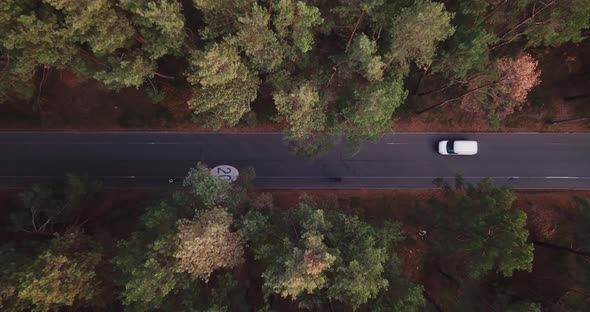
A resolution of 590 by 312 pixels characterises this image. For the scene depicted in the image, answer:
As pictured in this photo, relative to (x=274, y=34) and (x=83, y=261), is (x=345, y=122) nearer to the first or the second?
(x=274, y=34)

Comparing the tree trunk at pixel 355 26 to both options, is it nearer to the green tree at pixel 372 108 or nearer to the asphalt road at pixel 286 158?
the green tree at pixel 372 108

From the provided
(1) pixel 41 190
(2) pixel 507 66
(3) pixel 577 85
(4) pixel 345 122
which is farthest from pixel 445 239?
(1) pixel 41 190

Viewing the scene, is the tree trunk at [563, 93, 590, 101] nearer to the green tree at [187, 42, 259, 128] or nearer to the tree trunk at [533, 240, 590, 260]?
the tree trunk at [533, 240, 590, 260]

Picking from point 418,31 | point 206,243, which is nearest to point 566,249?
point 418,31

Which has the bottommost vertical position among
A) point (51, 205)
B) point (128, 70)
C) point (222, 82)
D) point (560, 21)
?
point (51, 205)

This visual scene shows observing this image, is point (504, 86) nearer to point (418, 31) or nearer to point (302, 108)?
point (418, 31)
